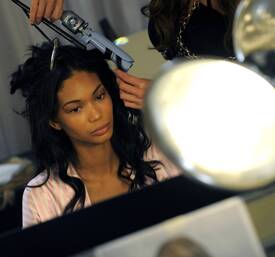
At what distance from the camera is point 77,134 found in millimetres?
557

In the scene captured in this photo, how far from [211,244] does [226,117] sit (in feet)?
0.56

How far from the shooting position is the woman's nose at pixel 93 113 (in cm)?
53

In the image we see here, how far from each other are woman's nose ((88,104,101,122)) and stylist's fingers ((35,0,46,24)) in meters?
0.13

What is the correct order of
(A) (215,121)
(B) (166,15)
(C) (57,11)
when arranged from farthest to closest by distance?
1. (B) (166,15)
2. (C) (57,11)
3. (A) (215,121)

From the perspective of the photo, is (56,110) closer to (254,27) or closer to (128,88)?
(128,88)

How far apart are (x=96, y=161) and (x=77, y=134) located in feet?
0.16

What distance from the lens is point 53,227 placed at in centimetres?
44

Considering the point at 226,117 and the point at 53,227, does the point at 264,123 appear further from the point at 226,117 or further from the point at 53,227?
the point at 53,227

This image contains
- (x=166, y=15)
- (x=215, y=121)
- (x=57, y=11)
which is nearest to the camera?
(x=215, y=121)

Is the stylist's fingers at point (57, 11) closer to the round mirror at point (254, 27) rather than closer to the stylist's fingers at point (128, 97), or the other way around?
the stylist's fingers at point (128, 97)

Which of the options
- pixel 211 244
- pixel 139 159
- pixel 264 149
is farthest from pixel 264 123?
pixel 139 159

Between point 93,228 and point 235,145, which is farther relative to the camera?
point 93,228

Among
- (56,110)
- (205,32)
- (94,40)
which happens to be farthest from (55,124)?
(205,32)

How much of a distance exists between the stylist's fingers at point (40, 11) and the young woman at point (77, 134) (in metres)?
0.04
